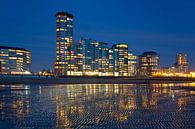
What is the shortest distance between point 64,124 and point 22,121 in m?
2.69

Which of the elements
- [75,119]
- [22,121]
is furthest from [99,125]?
[22,121]

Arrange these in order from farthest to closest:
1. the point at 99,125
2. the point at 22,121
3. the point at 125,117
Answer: the point at 125,117 → the point at 22,121 → the point at 99,125

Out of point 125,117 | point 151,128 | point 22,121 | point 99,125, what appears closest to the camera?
point 151,128

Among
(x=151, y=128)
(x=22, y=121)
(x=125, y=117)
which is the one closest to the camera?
(x=151, y=128)

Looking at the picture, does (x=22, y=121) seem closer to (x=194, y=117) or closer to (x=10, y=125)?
(x=10, y=125)

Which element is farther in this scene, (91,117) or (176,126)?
(91,117)

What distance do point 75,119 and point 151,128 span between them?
4.76 meters

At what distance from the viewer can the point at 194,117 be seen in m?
16.8

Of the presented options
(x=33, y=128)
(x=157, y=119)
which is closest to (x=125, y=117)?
(x=157, y=119)

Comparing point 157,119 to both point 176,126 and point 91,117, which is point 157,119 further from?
point 91,117

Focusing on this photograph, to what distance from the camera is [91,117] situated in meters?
17.2

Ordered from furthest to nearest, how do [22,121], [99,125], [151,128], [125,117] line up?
[125,117] → [22,121] → [99,125] → [151,128]

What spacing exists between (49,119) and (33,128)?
274 cm

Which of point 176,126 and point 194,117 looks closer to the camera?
point 176,126
